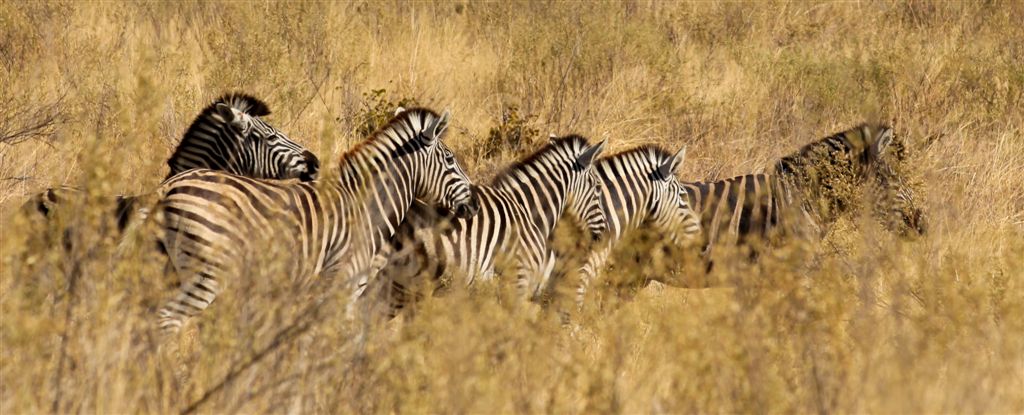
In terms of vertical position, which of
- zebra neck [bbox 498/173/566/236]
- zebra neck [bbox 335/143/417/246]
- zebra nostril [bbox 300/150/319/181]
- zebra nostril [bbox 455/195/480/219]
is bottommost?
zebra neck [bbox 498/173/566/236]

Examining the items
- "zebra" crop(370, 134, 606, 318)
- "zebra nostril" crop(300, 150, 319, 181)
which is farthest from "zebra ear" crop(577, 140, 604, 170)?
"zebra nostril" crop(300, 150, 319, 181)

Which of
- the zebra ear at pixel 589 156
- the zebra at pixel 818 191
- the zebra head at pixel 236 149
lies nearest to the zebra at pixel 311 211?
the zebra ear at pixel 589 156

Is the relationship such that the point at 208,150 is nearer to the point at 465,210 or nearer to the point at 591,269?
the point at 465,210

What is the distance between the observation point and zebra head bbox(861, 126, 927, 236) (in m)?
8.37

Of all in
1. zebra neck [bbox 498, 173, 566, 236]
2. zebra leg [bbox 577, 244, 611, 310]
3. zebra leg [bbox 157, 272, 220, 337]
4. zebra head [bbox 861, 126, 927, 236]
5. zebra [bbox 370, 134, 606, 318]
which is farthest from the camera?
zebra head [bbox 861, 126, 927, 236]

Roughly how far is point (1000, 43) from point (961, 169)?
11.3 ft

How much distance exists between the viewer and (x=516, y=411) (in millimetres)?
4477

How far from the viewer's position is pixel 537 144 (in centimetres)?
1021

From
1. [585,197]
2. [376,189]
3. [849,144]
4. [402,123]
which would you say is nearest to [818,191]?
[849,144]

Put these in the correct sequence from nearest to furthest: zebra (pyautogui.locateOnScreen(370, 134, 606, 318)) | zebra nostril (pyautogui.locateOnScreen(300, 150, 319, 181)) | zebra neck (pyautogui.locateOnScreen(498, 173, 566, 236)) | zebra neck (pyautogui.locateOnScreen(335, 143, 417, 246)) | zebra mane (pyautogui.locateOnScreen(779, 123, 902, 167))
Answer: zebra neck (pyautogui.locateOnScreen(335, 143, 417, 246)), zebra (pyautogui.locateOnScreen(370, 134, 606, 318)), zebra neck (pyautogui.locateOnScreen(498, 173, 566, 236)), zebra nostril (pyautogui.locateOnScreen(300, 150, 319, 181)), zebra mane (pyautogui.locateOnScreen(779, 123, 902, 167))

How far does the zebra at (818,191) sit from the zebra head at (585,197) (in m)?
0.80

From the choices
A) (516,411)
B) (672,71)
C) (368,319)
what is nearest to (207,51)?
(672,71)

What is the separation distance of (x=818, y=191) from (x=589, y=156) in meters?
1.62

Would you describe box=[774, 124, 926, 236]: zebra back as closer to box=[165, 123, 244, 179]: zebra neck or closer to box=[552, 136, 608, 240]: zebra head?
box=[552, 136, 608, 240]: zebra head
